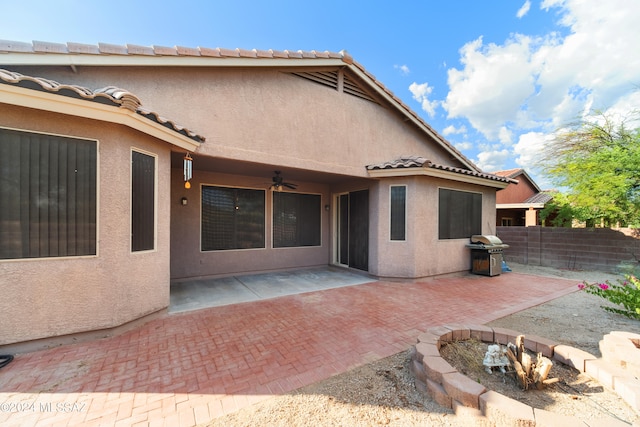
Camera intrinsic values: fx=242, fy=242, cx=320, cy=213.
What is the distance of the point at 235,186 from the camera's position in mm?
10133

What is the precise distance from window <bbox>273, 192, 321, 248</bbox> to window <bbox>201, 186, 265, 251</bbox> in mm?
698

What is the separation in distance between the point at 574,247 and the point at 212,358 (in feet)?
57.8

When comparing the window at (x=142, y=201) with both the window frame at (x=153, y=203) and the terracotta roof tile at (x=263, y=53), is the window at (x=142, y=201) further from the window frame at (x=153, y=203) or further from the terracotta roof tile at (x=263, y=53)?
the terracotta roof tile at (x=263, y=53)

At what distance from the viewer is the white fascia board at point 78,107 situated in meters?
3.83

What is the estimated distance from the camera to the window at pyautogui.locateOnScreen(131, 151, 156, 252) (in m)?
5.23

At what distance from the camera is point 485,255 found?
10.7 meters

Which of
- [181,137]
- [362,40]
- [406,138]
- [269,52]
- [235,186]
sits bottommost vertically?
[235,186]

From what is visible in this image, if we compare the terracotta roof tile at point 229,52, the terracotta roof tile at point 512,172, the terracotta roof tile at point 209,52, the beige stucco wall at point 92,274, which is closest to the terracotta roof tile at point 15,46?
the beige stucco wall at point 92,274

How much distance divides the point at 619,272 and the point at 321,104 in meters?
15.8

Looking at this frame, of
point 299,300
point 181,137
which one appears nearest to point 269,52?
point 181,137

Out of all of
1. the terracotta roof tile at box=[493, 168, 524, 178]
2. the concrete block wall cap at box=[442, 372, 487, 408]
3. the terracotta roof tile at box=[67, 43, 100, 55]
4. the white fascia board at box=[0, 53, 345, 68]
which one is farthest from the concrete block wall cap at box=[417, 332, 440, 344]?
the terracotta roof tile at box=[493, 168, 524, 178]

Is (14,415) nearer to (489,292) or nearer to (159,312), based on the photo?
Result: (159,312)

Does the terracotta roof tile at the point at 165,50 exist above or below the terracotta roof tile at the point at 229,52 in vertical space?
below

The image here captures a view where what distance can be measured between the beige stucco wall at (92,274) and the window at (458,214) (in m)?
10.1
